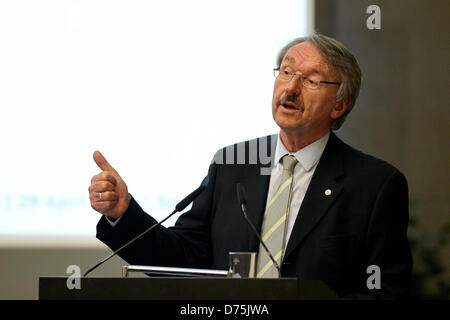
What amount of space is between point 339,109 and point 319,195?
1.50 feet

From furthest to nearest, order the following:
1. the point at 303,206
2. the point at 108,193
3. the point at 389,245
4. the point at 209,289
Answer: the point at 303,206, the point at 389,245, the point at 108,193, the point at 209,289

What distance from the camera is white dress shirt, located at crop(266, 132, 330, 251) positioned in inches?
120

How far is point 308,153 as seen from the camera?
3166mm

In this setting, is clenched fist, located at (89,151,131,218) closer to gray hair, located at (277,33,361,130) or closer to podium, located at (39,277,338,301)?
podium, located at (39,277,338,301)

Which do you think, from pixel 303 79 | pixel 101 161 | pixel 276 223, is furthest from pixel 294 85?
pixel 101 161

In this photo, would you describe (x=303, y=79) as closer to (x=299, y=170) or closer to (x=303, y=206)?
(x=299, y=170)

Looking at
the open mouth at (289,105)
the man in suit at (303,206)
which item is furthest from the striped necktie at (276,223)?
the open mouth at (289,105)

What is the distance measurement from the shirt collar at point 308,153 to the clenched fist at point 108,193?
2.40ft

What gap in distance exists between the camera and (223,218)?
Answer: 3143mm

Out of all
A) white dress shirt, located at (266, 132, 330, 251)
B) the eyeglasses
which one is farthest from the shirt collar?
the eyeglasses

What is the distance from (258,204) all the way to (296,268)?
0.30m

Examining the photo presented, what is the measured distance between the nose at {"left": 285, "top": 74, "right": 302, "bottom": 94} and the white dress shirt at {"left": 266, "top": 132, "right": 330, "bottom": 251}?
0.24 metres

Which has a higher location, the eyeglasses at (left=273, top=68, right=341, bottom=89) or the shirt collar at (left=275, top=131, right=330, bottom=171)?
the eyeglasses at (left=273, top=68, right=341, bottom=89)
